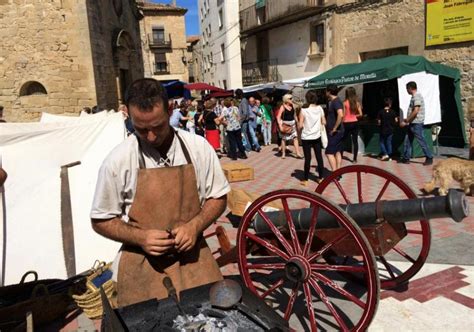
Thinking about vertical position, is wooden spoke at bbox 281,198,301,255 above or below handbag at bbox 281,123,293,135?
below

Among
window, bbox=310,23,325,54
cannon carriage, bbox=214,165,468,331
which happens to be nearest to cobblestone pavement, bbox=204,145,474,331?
cannon carriage, bbox=214,165,468,331

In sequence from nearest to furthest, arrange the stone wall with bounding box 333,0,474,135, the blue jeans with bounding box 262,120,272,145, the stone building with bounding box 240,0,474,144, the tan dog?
the tan dog
the stone wall with bounding box 333,0,474,135
the stone building with bounding box 240,0,474,144
the blue jeans with bounding box 262,120,272,145

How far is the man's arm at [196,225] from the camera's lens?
1.75 metres

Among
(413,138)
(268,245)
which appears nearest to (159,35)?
(413,138)

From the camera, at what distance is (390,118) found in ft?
28.9

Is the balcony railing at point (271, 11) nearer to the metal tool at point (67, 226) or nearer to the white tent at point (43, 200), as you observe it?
the white tent at point (43, 200)

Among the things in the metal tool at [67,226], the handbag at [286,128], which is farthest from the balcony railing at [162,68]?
the metal tool at [67,226]

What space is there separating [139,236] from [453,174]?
17.6ft

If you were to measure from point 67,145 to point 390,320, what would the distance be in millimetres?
3432

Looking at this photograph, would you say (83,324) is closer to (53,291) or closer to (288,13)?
(53,291)

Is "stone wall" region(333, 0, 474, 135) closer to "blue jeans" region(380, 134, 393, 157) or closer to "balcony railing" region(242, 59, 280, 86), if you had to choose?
"blue jeans" region(380, 134, 393, 157)

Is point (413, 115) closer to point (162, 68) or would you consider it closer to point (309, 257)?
point (309, 257)

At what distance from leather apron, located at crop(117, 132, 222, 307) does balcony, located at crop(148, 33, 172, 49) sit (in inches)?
1757

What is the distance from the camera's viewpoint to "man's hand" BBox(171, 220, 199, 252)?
68.6 inches
